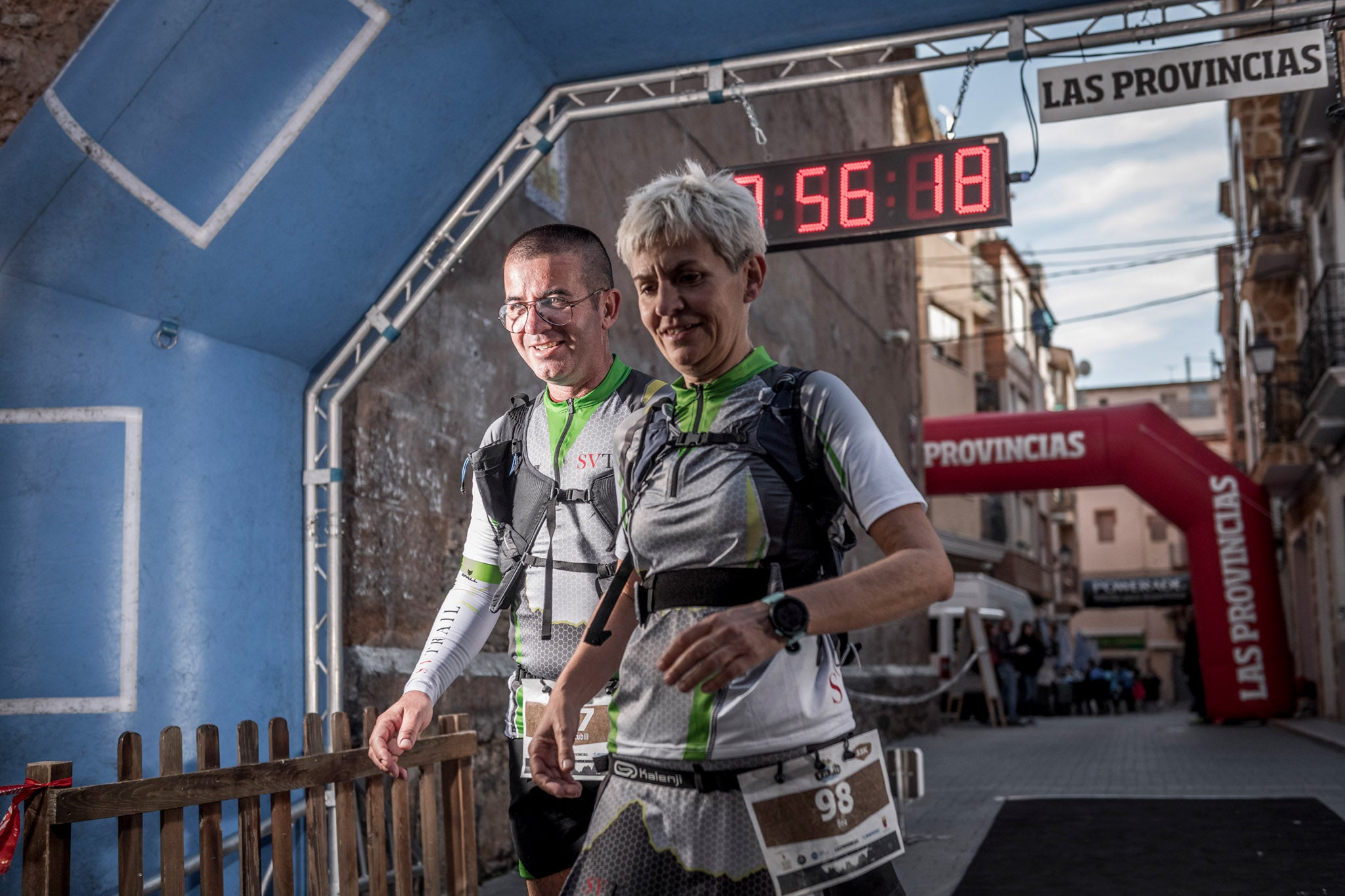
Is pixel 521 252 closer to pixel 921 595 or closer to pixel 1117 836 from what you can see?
pixel 921 595

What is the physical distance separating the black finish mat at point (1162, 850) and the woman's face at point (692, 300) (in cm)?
508

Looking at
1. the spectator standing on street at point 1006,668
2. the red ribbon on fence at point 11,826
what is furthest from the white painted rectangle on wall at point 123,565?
the spectator standing on street at point 1006,668

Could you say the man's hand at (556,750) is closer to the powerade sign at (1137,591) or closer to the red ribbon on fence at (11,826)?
the red ribbon on fence at (11,826)

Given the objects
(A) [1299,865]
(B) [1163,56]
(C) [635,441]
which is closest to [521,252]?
(C) [635,441]

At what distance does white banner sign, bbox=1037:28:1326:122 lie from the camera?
20.7ft

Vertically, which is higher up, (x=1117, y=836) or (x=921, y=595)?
(x=921, y=595)

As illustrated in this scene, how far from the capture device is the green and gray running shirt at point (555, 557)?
323cm

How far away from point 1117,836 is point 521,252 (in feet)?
21.5

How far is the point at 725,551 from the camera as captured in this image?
2.13 m

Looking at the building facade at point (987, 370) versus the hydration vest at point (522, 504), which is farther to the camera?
the building facade at point (987, 370)

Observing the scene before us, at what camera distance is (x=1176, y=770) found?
12.4 metres

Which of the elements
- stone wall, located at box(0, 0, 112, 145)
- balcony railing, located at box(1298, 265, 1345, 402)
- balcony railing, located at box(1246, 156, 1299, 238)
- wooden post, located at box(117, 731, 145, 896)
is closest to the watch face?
wooden post, located at box(117, 731, 145, 896)

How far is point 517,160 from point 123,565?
Result: 9.52ft

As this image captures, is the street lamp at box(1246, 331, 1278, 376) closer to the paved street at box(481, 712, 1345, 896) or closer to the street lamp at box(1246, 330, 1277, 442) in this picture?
the street lamp at box(1246, 330, 1277, 442)
